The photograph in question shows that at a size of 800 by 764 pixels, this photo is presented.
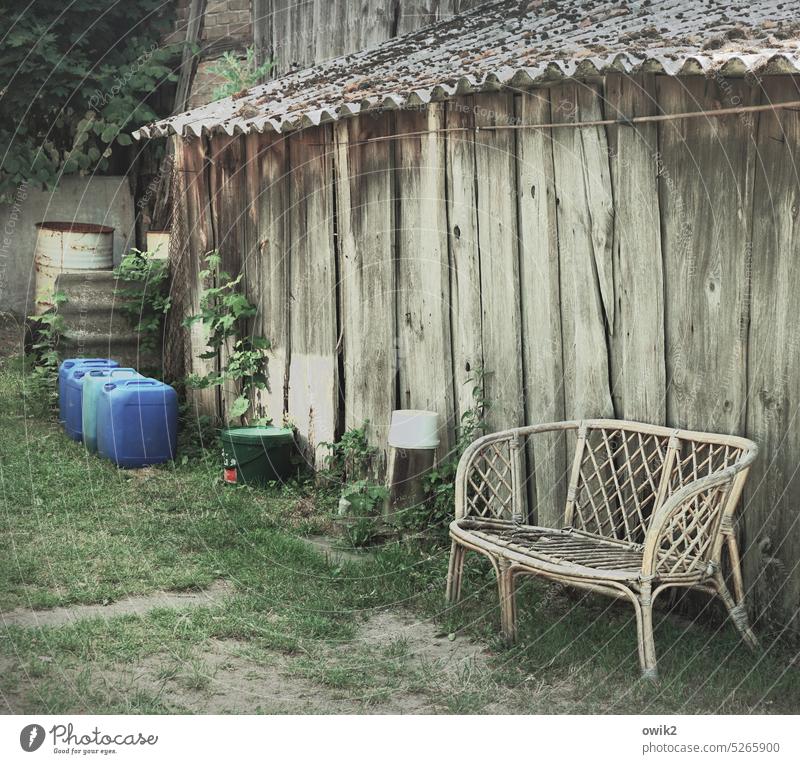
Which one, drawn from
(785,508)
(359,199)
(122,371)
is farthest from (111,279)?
(785,508)

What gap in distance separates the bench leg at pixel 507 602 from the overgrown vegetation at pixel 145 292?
571 cm

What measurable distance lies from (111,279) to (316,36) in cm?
273

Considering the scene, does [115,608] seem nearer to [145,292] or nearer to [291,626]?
[291,626]

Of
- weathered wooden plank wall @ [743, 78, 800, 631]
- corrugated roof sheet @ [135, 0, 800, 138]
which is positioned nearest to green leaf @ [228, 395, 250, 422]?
corrugated roof sheet @ [135, 0, 800, 138]

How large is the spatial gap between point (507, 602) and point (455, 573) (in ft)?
1.53

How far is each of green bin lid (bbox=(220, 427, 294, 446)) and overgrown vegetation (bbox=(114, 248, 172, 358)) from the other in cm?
251

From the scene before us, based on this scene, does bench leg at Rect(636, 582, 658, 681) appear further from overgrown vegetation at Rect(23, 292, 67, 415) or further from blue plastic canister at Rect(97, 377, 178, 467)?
overgrown vegetation at Rect(23, 292, 67, 415)

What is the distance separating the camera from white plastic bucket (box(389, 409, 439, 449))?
20.9 ft

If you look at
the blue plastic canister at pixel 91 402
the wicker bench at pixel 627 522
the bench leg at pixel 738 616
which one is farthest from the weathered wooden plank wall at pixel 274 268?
the bench leg at pixel 738 616

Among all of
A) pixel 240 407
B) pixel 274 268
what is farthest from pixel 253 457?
pixel 274 268

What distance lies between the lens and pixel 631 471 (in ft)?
17.2

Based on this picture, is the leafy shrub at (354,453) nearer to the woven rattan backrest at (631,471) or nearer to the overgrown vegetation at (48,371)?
the woven rattan backrest at (631,471)
